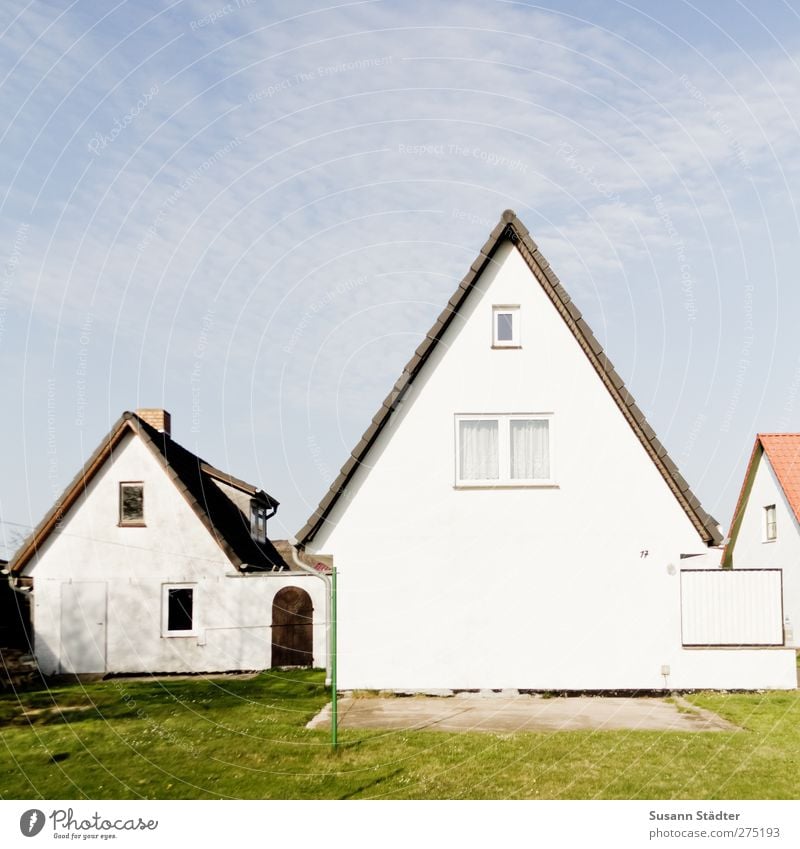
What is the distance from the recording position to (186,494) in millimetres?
25188

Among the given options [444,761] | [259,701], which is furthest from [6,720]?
[444,761]

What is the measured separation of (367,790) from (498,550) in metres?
8.31

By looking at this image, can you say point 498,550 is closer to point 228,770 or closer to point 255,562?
point 228,770

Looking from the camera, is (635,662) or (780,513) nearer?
(635,662)

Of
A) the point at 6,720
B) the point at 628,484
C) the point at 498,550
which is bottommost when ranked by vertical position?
the point at 6,720

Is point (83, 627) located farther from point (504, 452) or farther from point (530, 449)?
point (530, 449)

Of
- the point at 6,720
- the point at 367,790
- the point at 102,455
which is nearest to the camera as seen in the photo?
the point at 367,790

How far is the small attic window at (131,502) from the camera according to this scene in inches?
1004

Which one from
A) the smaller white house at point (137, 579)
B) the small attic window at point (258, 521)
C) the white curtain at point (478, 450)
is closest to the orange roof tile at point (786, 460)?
the white curtain at point (478, 450)

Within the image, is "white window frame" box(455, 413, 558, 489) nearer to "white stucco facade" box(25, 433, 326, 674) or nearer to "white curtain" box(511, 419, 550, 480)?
"white curtain" box(511, 419, 550, 480)

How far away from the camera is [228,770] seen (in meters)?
11.7

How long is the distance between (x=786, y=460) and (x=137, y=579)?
2336 cm

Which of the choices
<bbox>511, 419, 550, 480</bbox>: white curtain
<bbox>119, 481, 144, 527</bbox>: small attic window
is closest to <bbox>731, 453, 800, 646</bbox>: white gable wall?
<bbox>511, 419, 550, 480</bbox>: white curtain

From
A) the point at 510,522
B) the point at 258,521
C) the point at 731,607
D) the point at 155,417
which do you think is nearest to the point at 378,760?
the point at 510,522
